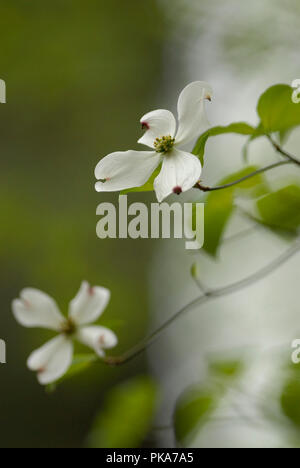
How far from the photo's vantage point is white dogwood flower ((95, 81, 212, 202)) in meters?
0.46

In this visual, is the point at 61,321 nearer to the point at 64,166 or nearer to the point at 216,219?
the point at 216,219

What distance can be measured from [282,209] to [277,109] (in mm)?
157

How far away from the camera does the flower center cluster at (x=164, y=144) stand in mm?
506

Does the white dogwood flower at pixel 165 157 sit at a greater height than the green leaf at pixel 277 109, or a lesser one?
lesser

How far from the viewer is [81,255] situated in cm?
255

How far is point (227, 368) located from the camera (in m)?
0.99

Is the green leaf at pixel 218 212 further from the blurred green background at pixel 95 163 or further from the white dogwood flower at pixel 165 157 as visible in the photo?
the blurred green background at pixel 95 163

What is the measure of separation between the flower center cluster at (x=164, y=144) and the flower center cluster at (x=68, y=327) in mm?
279

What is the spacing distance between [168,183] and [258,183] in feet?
0.75

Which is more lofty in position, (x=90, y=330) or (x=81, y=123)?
(x=81, y=123)

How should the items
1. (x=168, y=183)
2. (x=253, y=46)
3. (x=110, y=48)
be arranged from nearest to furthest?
(x=168, y=183)
(x=253, y=46)
(x=110, y=48)

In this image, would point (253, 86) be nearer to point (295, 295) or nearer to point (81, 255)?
point (295, 295)

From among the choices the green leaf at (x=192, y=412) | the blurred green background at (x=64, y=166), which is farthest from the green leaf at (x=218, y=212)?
the blurred green background at (x=64, y=166)

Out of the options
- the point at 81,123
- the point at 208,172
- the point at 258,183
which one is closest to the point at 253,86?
the point at 208,172
